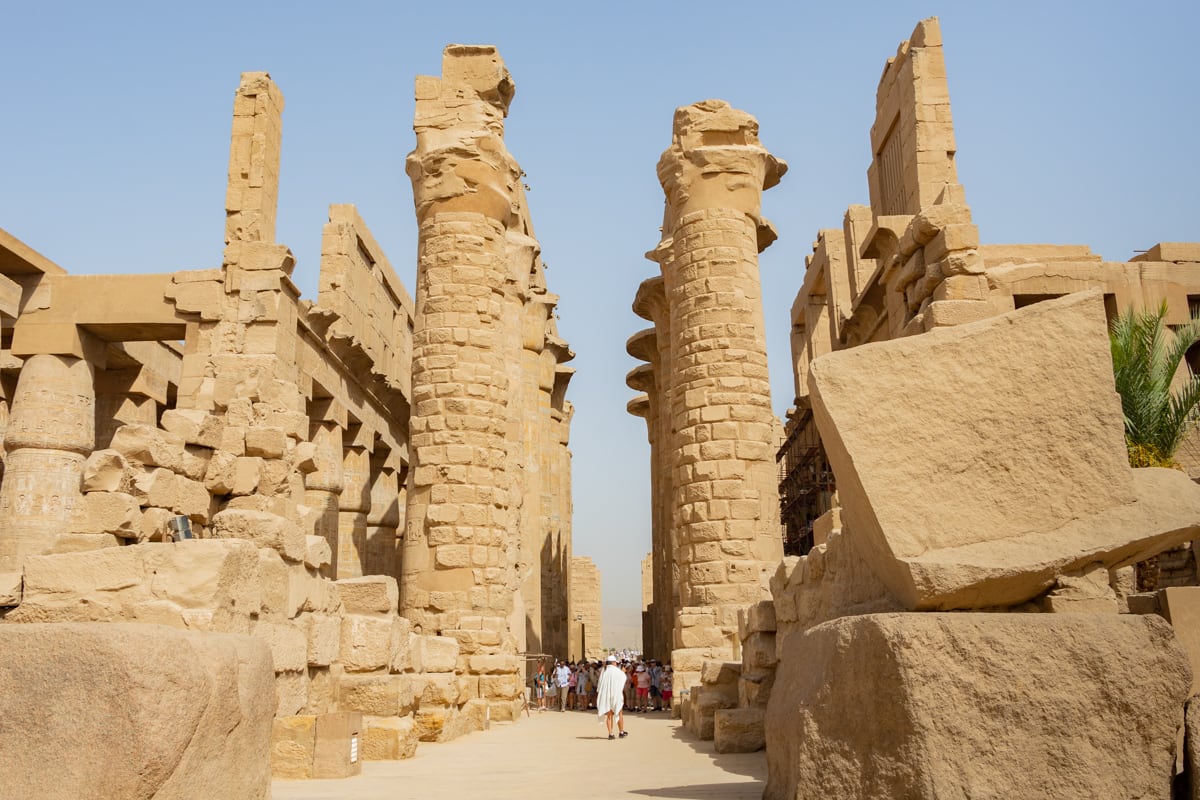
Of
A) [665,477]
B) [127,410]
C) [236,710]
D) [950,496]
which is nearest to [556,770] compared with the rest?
[236,710]

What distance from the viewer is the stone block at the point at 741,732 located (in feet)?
27.0

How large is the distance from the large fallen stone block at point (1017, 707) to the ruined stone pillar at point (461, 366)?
401 inches

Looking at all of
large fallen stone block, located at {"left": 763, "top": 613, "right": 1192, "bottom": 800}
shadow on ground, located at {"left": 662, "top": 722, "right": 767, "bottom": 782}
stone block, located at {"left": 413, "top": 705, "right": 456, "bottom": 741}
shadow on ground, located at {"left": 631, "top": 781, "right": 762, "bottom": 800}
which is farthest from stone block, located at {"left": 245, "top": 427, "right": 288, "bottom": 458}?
large fallen stone block, located at {"left": 763, "top": 613, "right": 1192, "bottom": 800}

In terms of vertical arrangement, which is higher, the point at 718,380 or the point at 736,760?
the point at 718,380

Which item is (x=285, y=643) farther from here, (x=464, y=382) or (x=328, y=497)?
(x=328, y=497)

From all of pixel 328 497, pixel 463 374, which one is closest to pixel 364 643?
pixel 463 374

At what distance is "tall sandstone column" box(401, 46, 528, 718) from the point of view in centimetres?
1324

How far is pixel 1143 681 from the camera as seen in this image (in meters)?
3.22

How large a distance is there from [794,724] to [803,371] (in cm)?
2097

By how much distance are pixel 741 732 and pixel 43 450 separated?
12.9 m

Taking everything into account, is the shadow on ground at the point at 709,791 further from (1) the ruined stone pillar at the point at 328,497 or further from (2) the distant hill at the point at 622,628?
(2) the distant hill at the point at 622,628

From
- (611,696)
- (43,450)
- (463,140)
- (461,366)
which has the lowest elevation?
(611,696)

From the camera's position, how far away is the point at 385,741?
8039mm

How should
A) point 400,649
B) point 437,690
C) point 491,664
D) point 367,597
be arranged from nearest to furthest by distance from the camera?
point 367,597 → point 400,649 → point 437,690 → point 491,664
